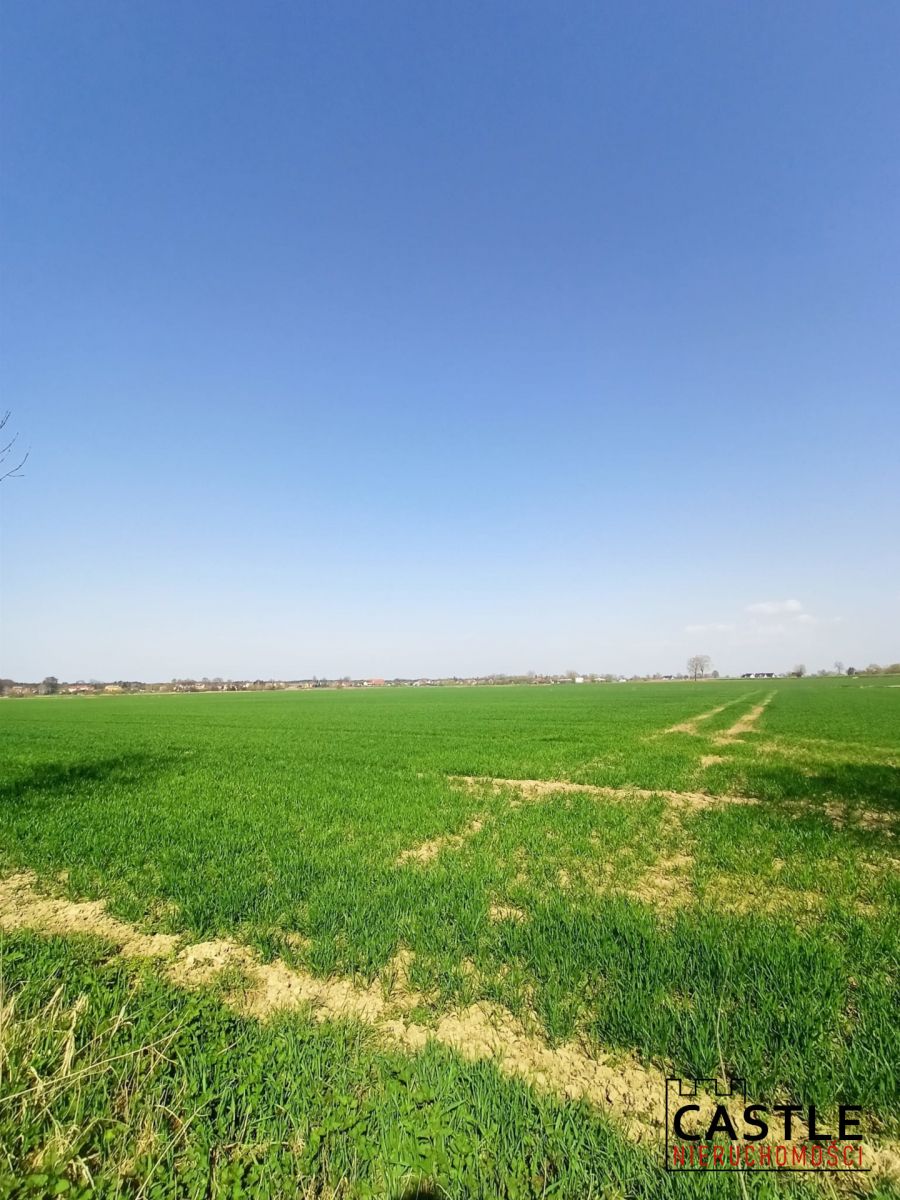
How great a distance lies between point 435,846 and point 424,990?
4886 millimetres

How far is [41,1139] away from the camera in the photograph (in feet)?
Answer: 9.89

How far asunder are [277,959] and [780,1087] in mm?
4998

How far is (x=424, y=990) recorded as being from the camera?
500 centimetres

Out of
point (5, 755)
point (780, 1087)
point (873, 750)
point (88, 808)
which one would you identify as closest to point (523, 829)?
point (780, 1087)

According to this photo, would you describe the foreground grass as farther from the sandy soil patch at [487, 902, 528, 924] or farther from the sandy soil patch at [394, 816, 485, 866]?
the sandy soil patch at [394, 816, 485, 866]

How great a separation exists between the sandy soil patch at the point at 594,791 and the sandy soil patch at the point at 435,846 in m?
3.89

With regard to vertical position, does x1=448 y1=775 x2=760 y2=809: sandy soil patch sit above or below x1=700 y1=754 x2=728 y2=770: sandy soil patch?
above

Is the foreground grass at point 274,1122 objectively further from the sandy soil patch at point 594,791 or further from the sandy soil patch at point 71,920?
the sandy soil patch at point 594,791

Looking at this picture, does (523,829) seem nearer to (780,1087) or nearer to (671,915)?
(671,915)

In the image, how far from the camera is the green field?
303cm

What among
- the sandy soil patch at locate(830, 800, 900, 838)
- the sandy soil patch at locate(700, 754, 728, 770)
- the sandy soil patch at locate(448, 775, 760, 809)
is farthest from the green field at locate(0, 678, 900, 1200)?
the sandy soil patch at locate(700, 754, 728, 770)

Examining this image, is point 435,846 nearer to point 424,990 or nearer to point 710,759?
point 424,990

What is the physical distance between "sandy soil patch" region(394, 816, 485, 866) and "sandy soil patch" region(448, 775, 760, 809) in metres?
3.89

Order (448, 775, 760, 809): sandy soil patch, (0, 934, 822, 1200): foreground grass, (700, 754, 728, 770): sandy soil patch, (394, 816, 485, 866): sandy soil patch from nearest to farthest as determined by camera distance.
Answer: (0, 934, 822, 1200): foreground grass < (394, 816, 485, 866): sandy soil patch < (448, 775, 760, 809): sandy soil patch < (700, 754, 728, 770): sandy soil patch
